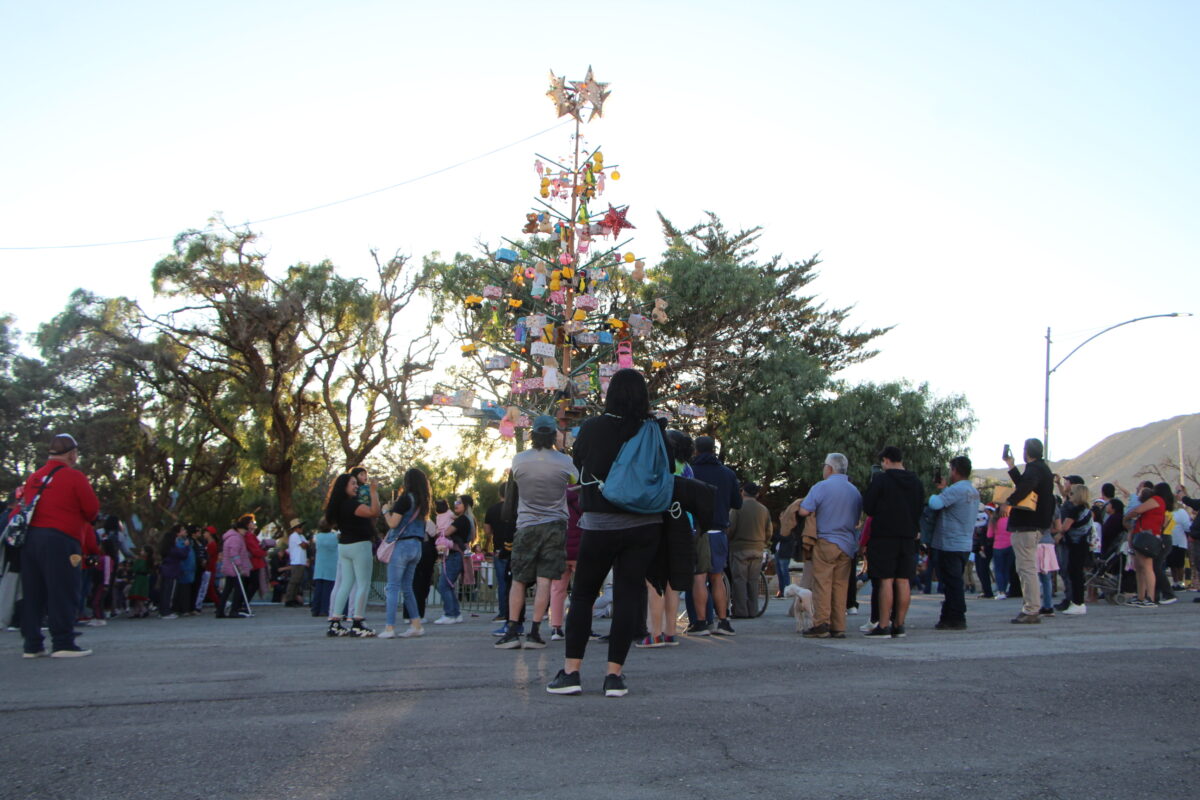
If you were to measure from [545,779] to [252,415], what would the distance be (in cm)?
3290

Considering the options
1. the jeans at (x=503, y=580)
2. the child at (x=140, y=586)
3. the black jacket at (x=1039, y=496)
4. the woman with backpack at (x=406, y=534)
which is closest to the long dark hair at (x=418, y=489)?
the woman with backpack at (x=406, y=534)

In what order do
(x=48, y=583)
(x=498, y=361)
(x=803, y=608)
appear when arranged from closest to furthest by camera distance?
(x=48, y=583)
(x=803, y=608)
(x=498, y=361)

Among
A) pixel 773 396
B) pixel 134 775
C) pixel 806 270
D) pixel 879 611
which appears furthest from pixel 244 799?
pixel 806 270

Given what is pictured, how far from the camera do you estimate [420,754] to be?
4.47 meters

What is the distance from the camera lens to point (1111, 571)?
16391 mm

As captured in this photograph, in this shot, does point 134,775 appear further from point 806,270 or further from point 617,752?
point 806,270

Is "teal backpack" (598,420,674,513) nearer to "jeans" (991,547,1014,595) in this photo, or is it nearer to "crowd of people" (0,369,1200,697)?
"crowd of people" (0,369,1200,697)

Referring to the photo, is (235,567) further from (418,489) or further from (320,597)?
(418,489)

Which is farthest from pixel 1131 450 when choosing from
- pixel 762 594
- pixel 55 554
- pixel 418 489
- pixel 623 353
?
pixel 55 554

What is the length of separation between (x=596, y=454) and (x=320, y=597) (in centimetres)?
1224

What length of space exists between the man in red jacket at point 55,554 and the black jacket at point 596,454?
4900 mm

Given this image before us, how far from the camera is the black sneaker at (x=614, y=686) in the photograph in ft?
19.8

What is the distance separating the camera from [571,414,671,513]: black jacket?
6.02 meters

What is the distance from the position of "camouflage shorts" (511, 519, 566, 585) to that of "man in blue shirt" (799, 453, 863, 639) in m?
2.38
